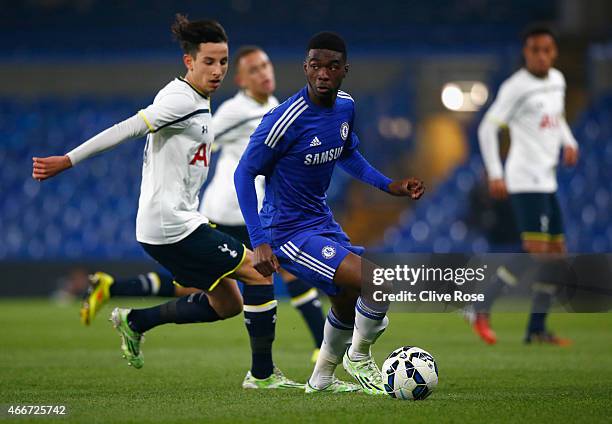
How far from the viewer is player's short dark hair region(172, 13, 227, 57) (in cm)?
616

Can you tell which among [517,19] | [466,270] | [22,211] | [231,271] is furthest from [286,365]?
[517,19]

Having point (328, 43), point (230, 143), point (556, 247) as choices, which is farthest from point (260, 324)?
point (556, 247)

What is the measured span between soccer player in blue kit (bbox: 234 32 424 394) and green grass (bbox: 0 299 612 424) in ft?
1.02

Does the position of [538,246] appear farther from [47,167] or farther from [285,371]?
[47,167]

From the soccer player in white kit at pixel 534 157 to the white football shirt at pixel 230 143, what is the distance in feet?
8.02

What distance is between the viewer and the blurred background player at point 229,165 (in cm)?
794

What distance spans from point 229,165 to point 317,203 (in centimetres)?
253

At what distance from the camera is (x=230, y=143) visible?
8.12 metres

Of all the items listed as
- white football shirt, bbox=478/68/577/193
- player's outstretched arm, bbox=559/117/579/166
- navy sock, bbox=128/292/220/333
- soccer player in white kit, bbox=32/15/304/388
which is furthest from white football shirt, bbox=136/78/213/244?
player's outstretched arm, bbox=559/117/579/166

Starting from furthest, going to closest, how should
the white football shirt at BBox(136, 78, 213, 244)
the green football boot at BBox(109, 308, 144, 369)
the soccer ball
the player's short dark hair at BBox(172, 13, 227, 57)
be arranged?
the green football boot at BBox(109, 308, 144, 369)
the player's short dark hair at BBox(172, 13, 227, 57)
the white football shirt at BBox(136, 78, 213, 244)
the soccer ball

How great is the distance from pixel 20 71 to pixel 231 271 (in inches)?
699

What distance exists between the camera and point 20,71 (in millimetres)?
22516

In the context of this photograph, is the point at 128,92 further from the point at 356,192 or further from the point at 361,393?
the point at 361,393

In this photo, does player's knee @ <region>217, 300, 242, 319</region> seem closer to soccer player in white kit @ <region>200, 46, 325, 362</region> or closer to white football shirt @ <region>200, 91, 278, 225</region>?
soccer player in white kit @ <region>200, 46, 325, 362</region>
